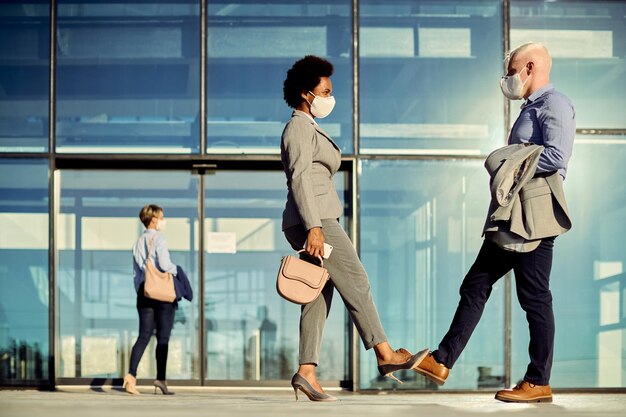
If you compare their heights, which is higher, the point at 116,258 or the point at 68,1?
the point at 68,1

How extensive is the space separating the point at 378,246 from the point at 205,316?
66.6 inches

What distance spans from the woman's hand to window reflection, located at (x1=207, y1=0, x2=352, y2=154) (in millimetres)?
4543

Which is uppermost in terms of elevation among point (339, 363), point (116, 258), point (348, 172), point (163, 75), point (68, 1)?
point (68, 1)

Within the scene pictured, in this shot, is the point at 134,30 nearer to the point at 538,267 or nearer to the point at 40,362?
the point at 40,362

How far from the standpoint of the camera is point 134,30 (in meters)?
10.4

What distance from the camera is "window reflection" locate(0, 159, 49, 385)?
10.2 meters

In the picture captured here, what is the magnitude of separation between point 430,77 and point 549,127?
4549 mm

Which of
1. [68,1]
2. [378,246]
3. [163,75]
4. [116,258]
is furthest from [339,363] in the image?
[68,1]

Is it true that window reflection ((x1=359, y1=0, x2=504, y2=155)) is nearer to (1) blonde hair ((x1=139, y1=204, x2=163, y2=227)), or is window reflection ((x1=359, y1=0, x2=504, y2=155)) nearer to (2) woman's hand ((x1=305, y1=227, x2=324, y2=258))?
(1) blonde hair ((x1=139, y1=204, x2=163, y2=227))

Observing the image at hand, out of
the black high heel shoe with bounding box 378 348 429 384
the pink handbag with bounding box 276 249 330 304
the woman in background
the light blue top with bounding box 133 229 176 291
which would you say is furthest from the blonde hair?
the black high heel shoe with bounding box 378 348 429 384

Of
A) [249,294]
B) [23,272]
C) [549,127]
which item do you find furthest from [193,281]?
[549,127]

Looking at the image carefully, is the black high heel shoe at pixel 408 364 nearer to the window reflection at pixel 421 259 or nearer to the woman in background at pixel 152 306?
the woman in background at pixel 152 306

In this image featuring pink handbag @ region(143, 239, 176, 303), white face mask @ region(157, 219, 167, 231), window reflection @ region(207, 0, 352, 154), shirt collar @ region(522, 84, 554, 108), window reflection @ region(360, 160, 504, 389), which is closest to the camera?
shirt collar @ region(522, 84, 554, 108)

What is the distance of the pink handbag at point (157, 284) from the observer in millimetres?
9508
